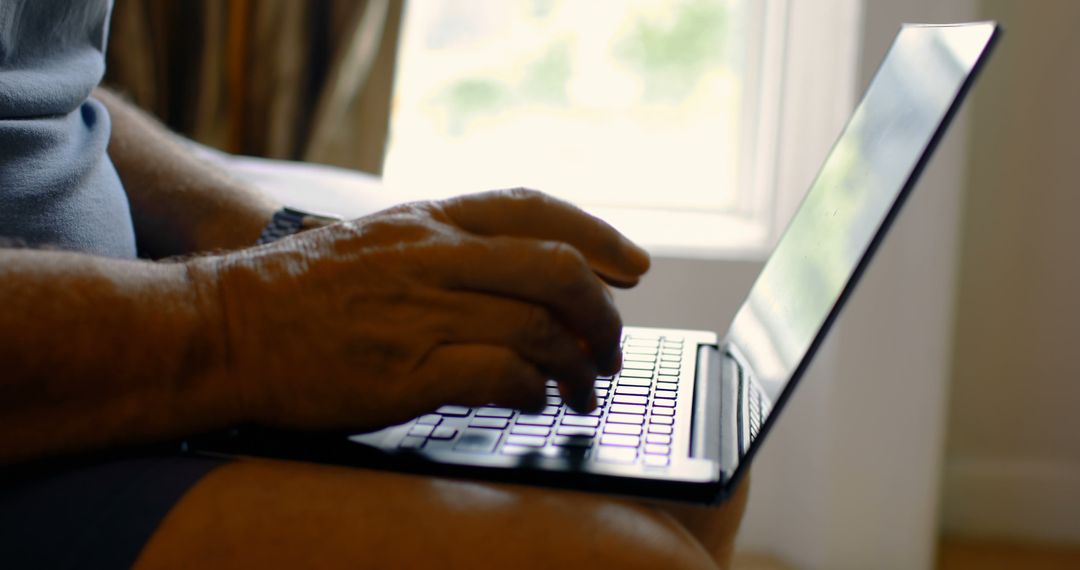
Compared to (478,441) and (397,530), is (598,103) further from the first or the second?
(397,530)

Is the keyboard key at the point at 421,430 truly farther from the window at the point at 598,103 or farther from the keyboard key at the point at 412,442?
the window at the point at 598,103

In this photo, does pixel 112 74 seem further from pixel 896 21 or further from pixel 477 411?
pixel 477 411

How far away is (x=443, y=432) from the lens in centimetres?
58

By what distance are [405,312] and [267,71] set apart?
1.57 metres

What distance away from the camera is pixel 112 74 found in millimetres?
1963

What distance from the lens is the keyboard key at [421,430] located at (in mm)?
575

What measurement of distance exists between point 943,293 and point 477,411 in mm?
1322

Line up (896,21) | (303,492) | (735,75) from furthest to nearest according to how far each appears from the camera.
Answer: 1. (735,75)
2. (896,21)
3. (303,492)

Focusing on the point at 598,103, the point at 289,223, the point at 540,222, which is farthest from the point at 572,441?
the point at 598,103

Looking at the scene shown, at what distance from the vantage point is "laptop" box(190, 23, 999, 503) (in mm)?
521

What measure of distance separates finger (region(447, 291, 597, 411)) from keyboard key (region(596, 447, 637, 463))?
0.18ft

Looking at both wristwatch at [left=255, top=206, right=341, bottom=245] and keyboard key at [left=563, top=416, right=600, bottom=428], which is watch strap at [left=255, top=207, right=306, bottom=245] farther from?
keyboard key at [left=563, top=416, right=600, bottom=428]

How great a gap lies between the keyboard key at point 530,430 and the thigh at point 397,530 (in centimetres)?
10

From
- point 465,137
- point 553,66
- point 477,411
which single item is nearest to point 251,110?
point 465,137
